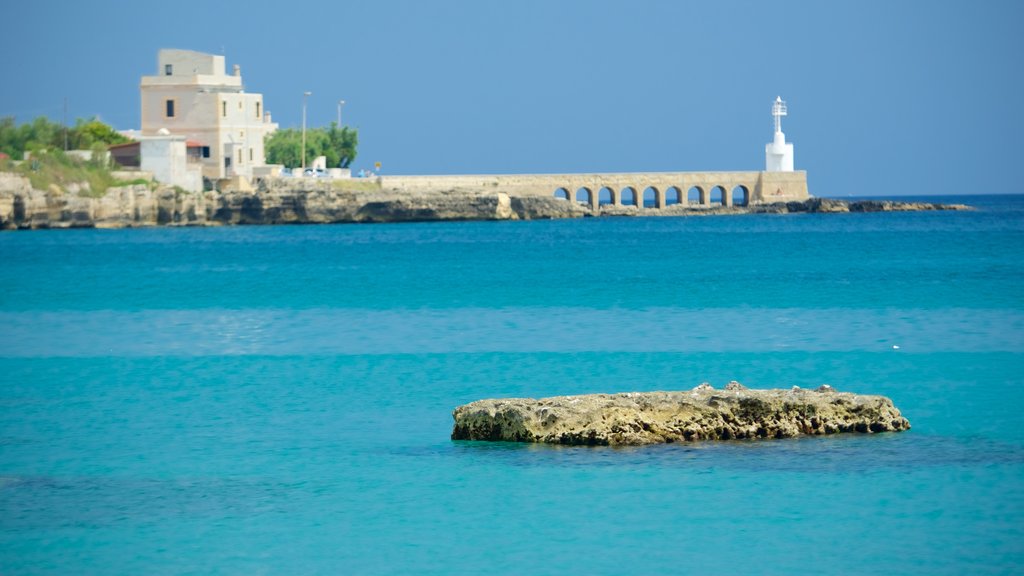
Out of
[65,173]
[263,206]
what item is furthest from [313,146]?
[65,173]

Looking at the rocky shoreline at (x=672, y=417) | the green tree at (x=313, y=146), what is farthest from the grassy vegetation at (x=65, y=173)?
the rocky shoreline at (x=672, y=417)

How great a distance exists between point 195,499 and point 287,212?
2492 inches

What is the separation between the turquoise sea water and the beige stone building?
111 feet

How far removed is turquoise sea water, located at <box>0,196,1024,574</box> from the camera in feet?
36.3

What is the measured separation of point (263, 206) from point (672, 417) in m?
61.0

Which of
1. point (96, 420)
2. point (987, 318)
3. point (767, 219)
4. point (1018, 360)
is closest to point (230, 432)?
point (96, 420)

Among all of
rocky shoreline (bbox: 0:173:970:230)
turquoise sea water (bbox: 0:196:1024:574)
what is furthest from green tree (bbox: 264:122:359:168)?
turquoise sea water (bbox: 0:196:1024:574)

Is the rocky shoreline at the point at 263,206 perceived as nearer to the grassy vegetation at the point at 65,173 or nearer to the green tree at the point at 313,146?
the grassy vegetation at the point at 65,173

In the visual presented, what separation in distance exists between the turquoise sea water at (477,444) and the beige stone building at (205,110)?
33.7 m

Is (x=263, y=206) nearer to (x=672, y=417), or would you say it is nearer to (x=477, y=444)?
(x=477, y=444)

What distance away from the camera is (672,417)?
13.9 m

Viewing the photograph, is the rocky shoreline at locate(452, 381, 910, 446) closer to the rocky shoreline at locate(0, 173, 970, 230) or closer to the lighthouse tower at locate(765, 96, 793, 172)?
the rocky shoreline at locate(0, 173, 970, 230)

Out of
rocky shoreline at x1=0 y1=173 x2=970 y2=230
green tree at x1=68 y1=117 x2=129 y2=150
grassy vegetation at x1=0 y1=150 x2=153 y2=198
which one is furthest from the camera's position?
green tree at x1=68 y1=117 x2=129 y2=150

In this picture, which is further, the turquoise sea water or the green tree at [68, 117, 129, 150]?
the green tree at [68, 117, 129, 150]
